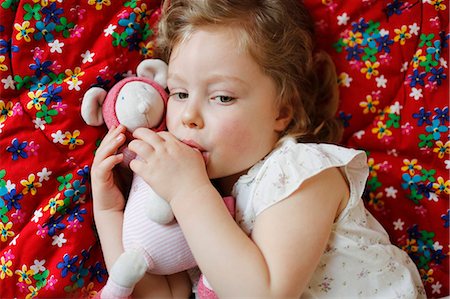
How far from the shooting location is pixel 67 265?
1216mm

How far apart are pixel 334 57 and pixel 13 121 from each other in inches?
29.8

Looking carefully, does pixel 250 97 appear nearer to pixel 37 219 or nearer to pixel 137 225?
pixel 137 225

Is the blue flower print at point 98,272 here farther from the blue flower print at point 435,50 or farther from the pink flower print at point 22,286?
the blue flower print at point 435,50

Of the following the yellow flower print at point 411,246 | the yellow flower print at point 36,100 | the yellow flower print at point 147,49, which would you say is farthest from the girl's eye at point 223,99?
the yellow flower print at point 411,246

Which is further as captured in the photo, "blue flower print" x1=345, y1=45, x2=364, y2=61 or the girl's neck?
"blue flower print" x1=345, y1=45, x2=364, y2=61

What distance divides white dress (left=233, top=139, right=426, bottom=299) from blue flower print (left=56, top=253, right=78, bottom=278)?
1.16 ft

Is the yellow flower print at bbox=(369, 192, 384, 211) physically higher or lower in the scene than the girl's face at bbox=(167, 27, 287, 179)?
lower

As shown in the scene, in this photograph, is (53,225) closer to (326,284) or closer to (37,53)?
(37,53)

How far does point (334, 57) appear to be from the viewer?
4.74ft

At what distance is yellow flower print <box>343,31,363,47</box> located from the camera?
1435 mm

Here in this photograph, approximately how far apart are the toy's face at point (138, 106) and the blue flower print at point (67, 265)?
293 millimetres

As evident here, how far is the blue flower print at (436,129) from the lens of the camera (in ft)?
4.58

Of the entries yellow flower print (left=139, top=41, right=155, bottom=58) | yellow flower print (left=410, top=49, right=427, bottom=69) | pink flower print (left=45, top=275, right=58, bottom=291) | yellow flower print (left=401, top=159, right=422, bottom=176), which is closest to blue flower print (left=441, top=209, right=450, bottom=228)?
yellow flower print (left=401, top=159, right=422, bottom=176)

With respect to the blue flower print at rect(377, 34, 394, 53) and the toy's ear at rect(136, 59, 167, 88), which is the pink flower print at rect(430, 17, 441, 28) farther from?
the toy's ear at rect(136, 59, 167, 88)
